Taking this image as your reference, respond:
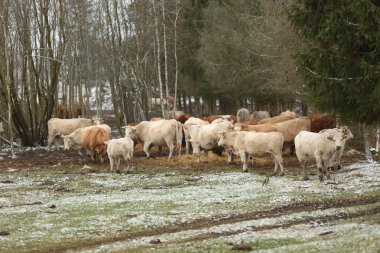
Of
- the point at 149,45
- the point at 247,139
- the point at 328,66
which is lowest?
the point at 247,139

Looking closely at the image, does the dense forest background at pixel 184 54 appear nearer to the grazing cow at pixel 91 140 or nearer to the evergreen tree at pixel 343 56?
the evergreen tree at pixel 343 56

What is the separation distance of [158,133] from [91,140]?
361cm

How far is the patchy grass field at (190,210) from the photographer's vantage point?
463 inches

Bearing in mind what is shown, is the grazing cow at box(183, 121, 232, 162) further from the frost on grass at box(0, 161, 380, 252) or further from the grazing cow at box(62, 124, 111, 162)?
the frost on grass at box(0, 161, 380, 252)

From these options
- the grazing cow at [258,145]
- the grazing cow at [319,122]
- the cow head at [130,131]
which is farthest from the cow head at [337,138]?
the cow head at [130,131]

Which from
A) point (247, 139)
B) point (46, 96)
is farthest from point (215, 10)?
point (247, 139)

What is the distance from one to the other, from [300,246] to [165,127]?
17.9m

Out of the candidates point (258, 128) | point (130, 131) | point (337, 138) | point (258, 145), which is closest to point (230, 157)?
point (258, 128)

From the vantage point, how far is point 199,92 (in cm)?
5341

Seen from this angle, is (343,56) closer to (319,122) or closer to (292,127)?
(292,127)

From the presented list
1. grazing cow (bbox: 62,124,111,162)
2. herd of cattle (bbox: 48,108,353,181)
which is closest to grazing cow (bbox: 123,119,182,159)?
herd of cattle (bbox: 48,108,353,181)

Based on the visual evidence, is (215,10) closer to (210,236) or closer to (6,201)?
(6,201)

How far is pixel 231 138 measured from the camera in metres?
24.0

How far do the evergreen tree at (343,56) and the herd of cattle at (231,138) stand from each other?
4.00 metres
